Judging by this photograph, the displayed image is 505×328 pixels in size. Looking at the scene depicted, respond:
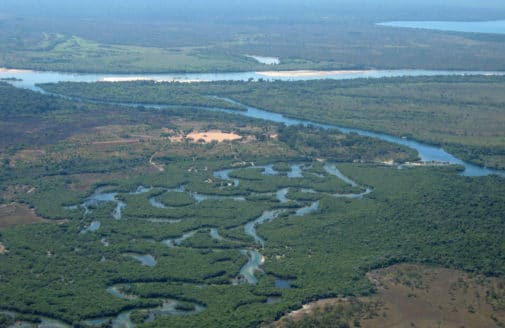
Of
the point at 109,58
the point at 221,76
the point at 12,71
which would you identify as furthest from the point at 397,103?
the point at 12,71

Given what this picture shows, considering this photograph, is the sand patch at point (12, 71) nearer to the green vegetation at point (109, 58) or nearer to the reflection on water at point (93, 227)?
the green vegetation at point (109, 58)

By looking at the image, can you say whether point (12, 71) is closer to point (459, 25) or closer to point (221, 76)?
point (221, 76)

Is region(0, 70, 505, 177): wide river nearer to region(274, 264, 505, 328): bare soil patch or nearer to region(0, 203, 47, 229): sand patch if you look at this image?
region(0, 203, 47, 229): sand patch

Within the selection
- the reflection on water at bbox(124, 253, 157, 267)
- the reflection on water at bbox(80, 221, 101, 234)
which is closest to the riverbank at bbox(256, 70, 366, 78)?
the reflection on water at bbox(80, 221, 101, 234)

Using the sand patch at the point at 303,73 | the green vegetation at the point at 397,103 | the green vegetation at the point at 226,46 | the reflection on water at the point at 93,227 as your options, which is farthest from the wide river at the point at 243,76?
the reflection on water at the point at 93,227

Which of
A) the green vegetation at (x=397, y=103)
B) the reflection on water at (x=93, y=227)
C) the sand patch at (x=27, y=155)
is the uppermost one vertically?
the green vegetation at (x=397, y=103)

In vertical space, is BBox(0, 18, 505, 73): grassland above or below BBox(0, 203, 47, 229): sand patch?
above
